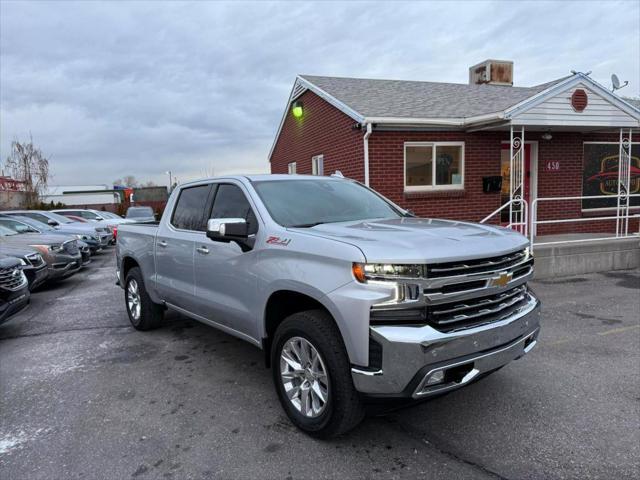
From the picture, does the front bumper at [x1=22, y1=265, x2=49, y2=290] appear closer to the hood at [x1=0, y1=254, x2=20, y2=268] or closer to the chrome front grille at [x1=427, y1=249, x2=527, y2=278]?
the hood at [x1=0, y1=254, x2=20, y2=268]

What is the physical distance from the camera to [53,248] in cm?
953

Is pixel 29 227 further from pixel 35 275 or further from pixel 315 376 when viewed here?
pixel 315 376

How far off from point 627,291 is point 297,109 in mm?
9294

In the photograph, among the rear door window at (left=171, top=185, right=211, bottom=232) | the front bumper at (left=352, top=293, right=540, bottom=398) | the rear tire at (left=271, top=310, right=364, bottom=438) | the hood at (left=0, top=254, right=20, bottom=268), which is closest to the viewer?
the front bumper at (left=352, top=293, right=540, bottom=398)

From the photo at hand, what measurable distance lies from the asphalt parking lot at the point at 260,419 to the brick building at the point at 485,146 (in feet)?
15.4

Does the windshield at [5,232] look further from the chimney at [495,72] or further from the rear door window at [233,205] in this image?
the chimney at [495,72]

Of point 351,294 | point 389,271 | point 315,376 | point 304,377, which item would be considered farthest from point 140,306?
point 389,271

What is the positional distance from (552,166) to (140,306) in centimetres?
975

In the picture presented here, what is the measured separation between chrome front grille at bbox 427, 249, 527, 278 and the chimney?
43.6ft

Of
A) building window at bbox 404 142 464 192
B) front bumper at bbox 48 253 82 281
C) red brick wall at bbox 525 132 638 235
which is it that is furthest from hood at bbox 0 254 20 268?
red brick wall at bbox 525 132 638 235

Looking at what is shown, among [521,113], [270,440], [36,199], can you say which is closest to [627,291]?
[521,113]

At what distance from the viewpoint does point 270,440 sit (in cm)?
322

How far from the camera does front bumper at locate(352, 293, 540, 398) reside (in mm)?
2598

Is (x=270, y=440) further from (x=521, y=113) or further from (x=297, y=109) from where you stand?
(x=297, y=109)
